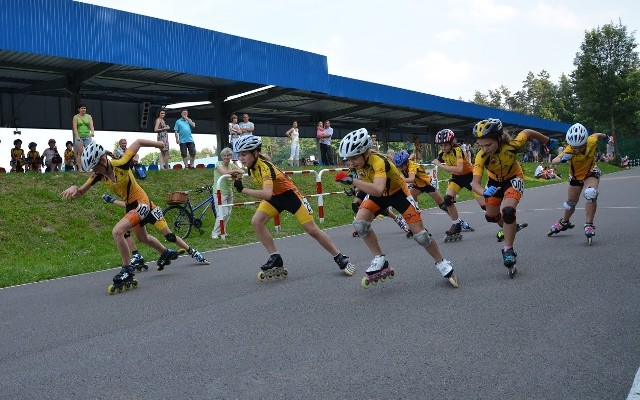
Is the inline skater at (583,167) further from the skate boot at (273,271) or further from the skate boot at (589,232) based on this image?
the skate boot at (273,271)

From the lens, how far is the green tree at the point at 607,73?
67.7 metres

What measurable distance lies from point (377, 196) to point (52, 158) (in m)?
15.0

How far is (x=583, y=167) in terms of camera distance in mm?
10586

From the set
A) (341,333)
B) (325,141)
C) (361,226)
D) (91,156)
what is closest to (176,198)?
(91,156)

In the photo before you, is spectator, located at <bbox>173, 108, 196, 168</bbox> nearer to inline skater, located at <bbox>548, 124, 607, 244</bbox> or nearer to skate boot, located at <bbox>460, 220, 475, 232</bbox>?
skate boot, located at <bbox>460, 220, 475, 232</bbox>

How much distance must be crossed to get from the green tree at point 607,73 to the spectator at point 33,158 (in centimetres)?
6339

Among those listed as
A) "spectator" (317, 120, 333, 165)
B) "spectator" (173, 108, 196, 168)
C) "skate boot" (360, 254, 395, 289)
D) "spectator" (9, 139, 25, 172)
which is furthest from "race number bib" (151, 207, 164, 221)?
"spectator" (317, 120, 333, 165)

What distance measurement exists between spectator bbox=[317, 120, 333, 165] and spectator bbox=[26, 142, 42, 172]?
10.7 meters

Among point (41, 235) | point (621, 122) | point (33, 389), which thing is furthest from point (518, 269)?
point (621, 122)

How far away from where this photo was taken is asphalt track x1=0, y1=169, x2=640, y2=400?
13.1 ft

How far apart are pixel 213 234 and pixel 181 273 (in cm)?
502

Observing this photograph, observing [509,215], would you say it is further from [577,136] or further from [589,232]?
[577,136]

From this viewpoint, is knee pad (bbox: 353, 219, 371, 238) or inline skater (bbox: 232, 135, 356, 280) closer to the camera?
knee pad (bbox: 353, 219, 371, 238)

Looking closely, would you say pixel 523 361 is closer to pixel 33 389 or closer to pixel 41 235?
pixel 33 389
